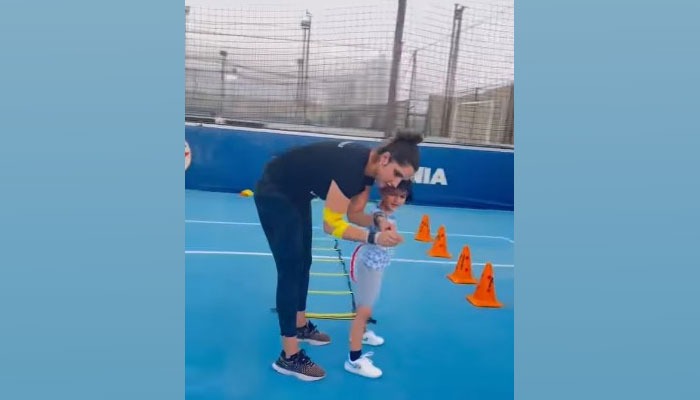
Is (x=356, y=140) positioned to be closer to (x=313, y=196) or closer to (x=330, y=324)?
(x=313, y=196)

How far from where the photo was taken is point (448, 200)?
381 centimetres

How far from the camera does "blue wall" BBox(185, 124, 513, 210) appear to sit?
221cm

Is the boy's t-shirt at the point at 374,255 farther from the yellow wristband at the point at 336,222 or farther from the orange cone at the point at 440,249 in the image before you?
the orange cone at the point at 440,249

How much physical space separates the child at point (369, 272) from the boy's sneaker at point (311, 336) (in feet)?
0.63

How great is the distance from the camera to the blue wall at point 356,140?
221 cm

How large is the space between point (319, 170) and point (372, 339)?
84 centimetres

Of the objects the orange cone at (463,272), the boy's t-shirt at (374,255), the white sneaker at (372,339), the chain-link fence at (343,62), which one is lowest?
the white sneaker at (372,339)

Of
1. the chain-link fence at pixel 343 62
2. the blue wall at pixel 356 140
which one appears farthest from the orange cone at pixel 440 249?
the chain-link fence at pixel 343 62

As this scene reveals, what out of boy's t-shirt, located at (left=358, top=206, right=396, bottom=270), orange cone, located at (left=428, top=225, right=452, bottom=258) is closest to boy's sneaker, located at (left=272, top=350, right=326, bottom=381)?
boy's t-shirt, located at (left=358, top=206, right=396, bottom=270)

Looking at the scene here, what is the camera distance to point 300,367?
184 centimetres

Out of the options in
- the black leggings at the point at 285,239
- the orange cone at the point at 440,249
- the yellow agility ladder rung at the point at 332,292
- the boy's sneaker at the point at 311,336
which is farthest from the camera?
the orange cone at the point at 440,249

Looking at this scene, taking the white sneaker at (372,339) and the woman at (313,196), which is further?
the white sneaker at (372,339)

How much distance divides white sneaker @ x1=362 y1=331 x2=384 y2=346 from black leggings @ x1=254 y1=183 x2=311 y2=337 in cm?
42

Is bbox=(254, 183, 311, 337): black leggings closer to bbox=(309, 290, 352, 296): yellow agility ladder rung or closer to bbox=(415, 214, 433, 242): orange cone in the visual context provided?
bbox=(309, 290, 352, 296): yellow agility ladder rung
